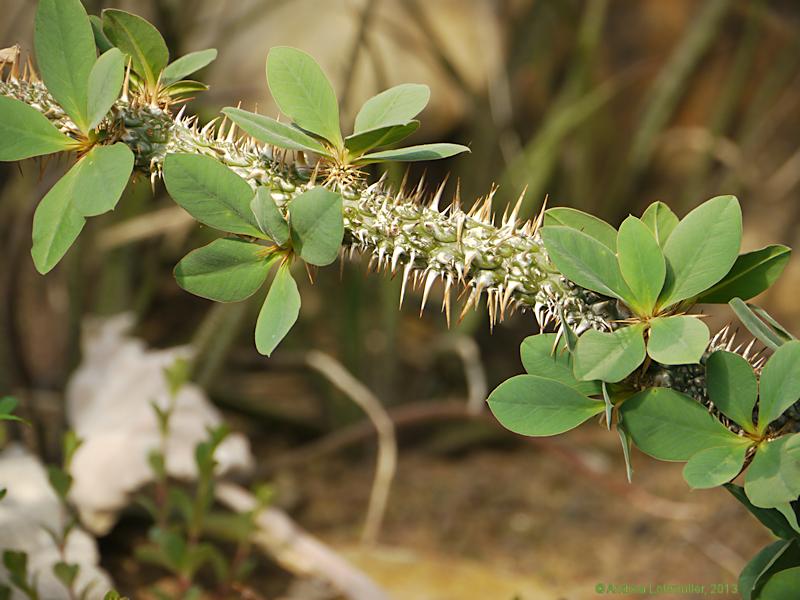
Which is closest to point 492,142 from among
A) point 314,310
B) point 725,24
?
point 314,310

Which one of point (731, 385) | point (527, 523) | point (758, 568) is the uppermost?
point (731, 385)

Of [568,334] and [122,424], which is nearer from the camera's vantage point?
[568,334]

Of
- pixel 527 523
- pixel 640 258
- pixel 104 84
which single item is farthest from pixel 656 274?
pixel 527 523

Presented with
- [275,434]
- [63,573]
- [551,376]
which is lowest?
[275,434]

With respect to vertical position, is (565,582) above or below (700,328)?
below

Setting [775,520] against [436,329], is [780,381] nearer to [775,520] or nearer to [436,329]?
[775,520]

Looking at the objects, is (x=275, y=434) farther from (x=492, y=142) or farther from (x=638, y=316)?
(x=638, y=316)

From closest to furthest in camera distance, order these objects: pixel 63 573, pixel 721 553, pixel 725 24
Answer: pixel 63 573 → pixel 721 553 → pixel 725 24
